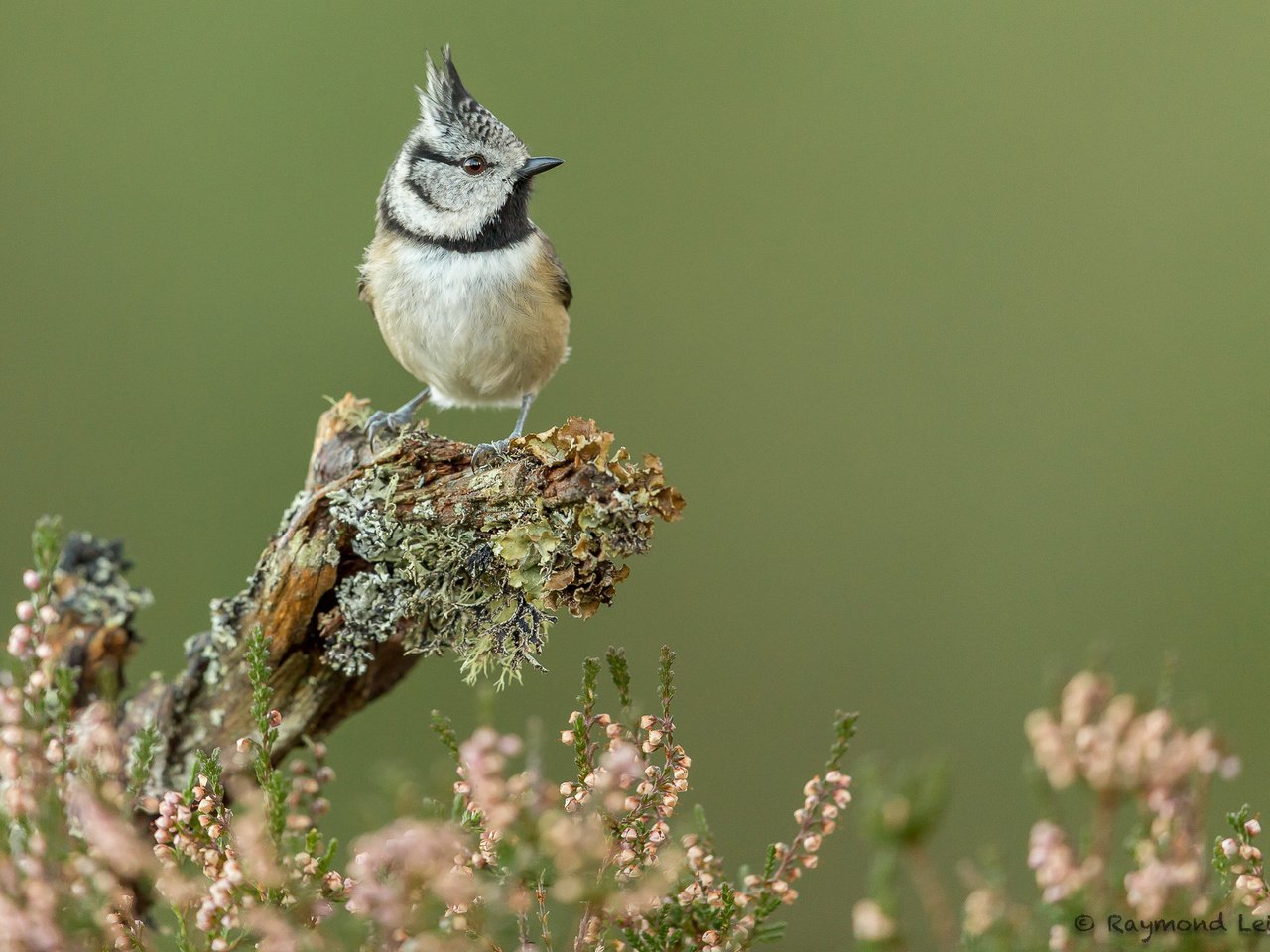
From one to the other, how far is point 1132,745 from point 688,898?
0.56 m

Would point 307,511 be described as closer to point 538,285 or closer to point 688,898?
point 688,898

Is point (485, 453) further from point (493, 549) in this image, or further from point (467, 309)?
point (467, 309)

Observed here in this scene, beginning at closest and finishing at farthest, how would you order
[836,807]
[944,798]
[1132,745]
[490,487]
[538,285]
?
[944,798] < [1132,745] < [836,807] < [490,487] < [538,285]

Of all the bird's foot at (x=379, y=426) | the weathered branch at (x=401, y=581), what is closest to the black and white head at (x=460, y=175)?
the bird's foot at (x=379, y=426)

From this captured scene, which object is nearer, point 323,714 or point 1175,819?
point 1175,819

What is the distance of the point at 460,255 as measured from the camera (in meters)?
2.63

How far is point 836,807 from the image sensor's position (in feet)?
3.99

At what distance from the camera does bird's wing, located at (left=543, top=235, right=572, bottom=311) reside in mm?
2814

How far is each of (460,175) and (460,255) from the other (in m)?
0.18

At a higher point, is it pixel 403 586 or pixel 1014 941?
pixel 403 586

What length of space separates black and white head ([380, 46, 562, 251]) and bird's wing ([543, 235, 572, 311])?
139 mm

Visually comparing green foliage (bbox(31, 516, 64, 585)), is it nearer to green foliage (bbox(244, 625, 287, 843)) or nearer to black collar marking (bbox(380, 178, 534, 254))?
green foliage (bbox(244, 625, 287, 843))

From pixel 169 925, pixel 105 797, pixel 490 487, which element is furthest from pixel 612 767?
pixel 169 925

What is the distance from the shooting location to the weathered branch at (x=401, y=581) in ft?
5.24
